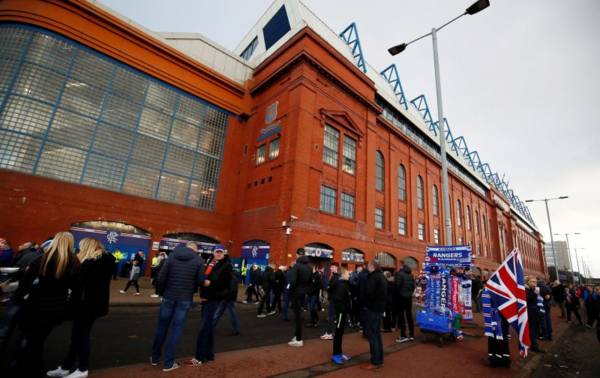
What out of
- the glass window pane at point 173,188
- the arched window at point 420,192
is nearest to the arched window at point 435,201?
the arched window at point 420,192

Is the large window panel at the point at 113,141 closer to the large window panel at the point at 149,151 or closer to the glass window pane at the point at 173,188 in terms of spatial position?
the large window panel at the point at 149,151

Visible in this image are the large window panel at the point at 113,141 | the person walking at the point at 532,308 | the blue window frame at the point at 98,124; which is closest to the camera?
the person walking at the point at 532,308

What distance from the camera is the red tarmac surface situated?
450 centimetres

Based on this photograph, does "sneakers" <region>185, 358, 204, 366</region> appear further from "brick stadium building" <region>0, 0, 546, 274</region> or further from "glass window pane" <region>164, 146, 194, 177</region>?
"glass window pane" <region>164, 146, 194, 177</region>

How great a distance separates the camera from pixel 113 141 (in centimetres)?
1977

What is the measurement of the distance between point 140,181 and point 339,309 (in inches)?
763

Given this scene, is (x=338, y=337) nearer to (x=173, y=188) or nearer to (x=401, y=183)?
(x=173, y=188)

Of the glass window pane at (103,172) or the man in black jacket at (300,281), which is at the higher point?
the glass window pane at (103,172)

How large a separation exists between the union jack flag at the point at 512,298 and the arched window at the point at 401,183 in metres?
26.2

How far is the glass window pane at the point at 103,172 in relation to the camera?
18516 millimetres

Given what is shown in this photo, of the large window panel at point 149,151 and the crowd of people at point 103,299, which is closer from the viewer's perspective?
the crowd of people at point 103,299

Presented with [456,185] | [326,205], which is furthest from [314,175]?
[456,185]

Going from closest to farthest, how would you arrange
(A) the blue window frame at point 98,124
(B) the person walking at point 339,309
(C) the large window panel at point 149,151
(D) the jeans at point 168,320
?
(D) the jeans at point 168,320 < (B) the person walking at point 339,309 < (A) the blue window frame at point 98,124 < (C) the large window panel at point 149,151

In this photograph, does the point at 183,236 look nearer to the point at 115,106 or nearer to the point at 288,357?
the point at 115,106
